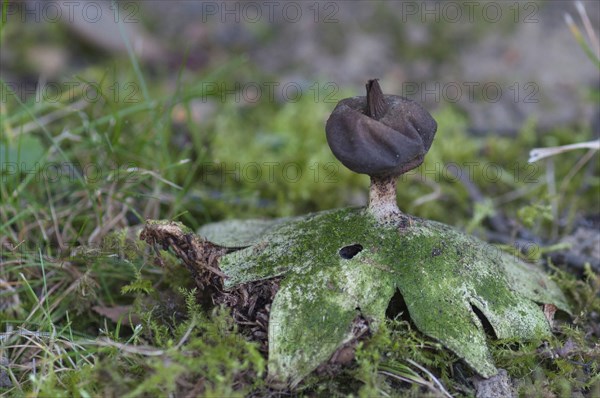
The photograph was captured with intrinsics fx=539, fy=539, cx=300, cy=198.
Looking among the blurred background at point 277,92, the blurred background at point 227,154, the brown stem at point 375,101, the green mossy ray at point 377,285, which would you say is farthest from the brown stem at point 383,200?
the blurred background at point 277,92

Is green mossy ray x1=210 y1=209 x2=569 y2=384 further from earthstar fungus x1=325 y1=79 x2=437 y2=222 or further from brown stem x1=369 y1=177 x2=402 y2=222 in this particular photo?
earthstar fungus x1=325 y1=79 x2=437 y2=222

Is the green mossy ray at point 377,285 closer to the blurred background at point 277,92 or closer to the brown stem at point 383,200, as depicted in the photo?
the brown stem at point 383,200

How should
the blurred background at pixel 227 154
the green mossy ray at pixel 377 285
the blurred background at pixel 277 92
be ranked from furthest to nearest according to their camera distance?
the blurred background at pixel 277 92, the blurred background at pixel 227 154, the green mossy ray at pixel 377 285

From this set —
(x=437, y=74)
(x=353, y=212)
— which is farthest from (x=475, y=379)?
(x=437, y=74)

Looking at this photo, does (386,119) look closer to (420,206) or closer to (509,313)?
(509,313)

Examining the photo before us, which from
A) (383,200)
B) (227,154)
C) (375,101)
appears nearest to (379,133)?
(375,101)

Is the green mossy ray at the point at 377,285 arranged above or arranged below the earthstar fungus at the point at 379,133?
below
